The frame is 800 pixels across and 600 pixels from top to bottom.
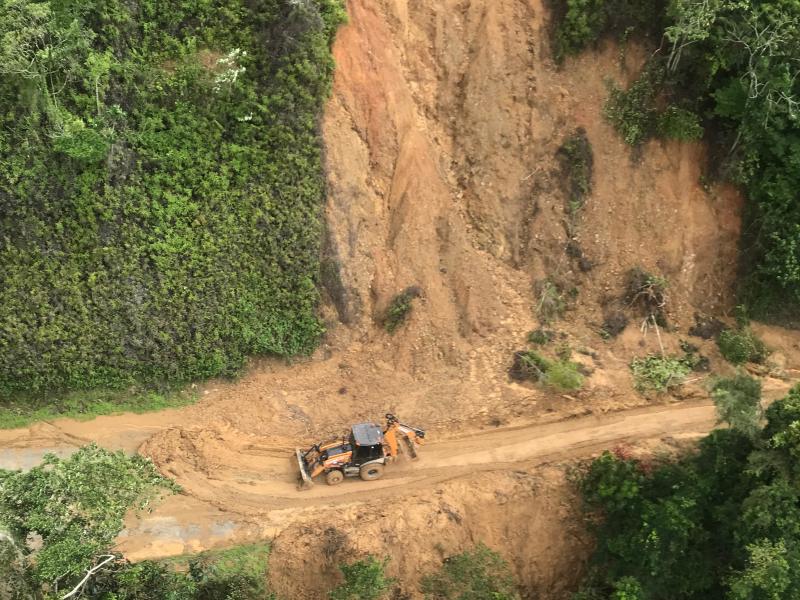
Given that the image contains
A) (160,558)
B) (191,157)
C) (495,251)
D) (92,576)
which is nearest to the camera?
(92,576)

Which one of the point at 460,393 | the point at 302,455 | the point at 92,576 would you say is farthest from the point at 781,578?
the point at 92,576

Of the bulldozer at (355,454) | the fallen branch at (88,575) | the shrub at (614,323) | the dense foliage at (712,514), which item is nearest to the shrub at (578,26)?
the shrub at (614,323)

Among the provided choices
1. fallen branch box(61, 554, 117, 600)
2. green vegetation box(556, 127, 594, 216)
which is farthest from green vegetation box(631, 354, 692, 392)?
fallen branch box(61, 554, 117, 600)

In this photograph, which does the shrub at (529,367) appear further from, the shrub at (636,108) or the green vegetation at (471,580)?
the shrub at (636,108)

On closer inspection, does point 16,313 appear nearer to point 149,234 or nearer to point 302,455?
point 149,234

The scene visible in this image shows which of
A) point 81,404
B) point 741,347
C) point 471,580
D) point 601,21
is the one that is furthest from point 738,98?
point 81,404
